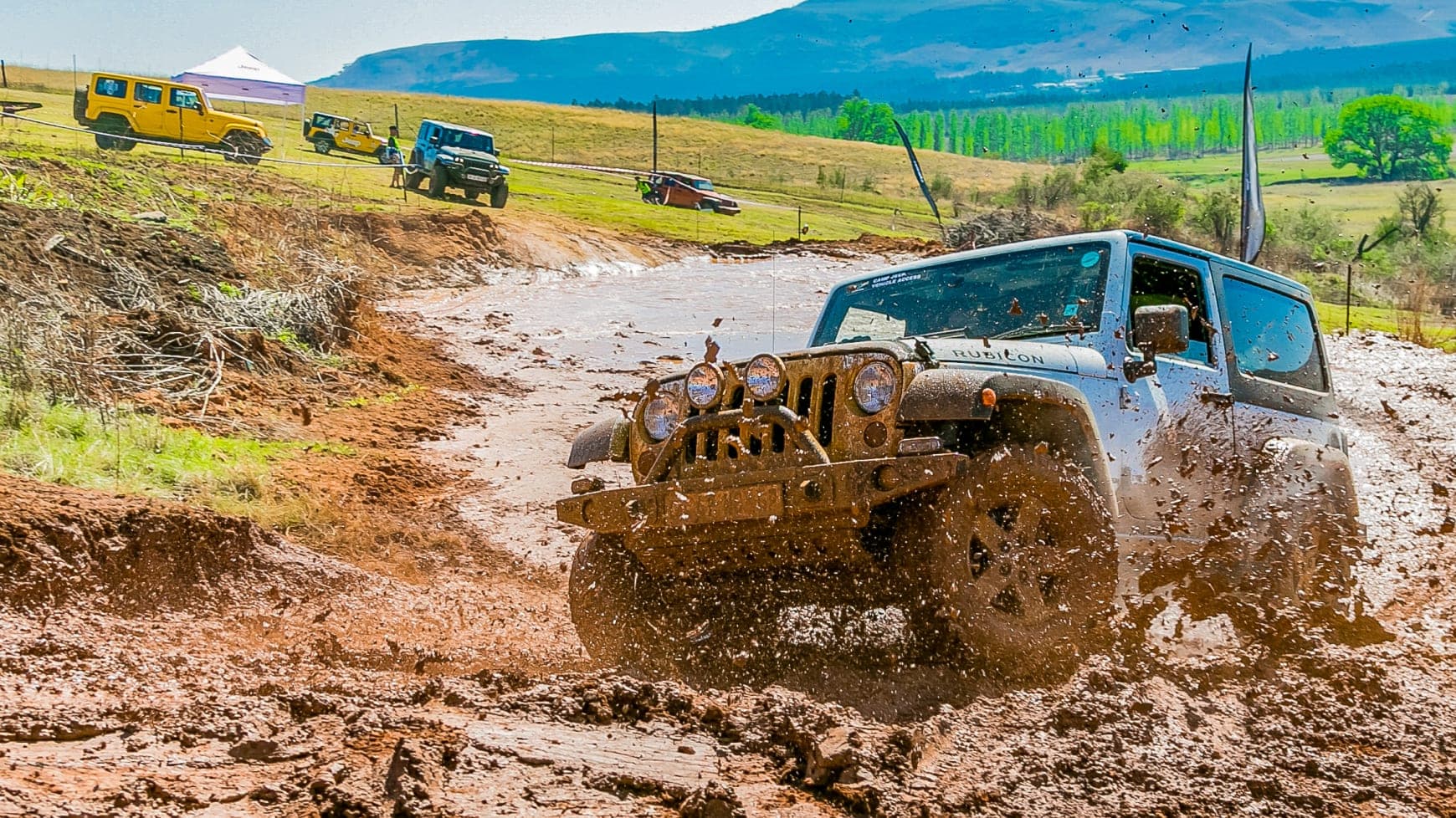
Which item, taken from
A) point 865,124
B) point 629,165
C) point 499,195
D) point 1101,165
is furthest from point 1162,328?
point 865,124

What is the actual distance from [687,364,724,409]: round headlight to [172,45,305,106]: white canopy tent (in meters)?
27.5

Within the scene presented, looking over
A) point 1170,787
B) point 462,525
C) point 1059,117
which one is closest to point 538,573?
point 462,525

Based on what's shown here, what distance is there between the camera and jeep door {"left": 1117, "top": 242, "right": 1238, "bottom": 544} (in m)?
6.21

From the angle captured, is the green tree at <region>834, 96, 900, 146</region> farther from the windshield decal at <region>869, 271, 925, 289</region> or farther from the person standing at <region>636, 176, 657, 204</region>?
the windshield decal at <region>869, 271, 925, 289</region>

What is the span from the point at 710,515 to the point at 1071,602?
142 centimetres

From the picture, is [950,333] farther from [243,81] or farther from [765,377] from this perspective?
[243,81]

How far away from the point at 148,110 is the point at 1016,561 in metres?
27.7

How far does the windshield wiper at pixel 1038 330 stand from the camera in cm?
612

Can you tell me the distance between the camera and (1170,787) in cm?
448

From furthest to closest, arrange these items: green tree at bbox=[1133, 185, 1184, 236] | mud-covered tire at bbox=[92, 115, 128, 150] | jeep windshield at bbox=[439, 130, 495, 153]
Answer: green tree at bbox=[1133, 185, 1184, 236] → jeep windshield at bbox=[439, 130, 495, 153] → mud-covered tire at bbox=[92, 115, 128, 150]

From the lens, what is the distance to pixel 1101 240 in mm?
6465

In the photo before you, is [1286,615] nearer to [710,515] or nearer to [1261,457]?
[1261,457]

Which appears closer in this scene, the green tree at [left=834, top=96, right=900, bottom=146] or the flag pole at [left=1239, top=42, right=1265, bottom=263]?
the flag pole at [left=1239, top=42, right=1265, bottom=263]

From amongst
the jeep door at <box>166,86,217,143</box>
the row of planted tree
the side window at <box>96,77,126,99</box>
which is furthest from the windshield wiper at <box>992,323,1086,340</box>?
the row of planted tree
